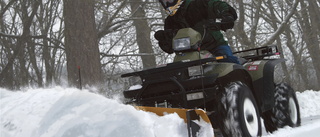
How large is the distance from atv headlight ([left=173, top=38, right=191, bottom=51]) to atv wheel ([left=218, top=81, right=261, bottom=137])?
81cm

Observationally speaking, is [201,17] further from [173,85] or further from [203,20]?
[173,85]

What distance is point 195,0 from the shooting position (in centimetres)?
567

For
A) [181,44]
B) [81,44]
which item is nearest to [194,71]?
[181,44]

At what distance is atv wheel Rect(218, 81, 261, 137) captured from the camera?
4.33 m

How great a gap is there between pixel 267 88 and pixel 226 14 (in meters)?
1.15

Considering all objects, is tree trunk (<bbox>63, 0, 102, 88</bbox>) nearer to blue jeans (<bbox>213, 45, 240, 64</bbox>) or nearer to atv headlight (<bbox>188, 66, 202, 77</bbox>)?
blue jeans (<bbox>213, 45, 240, 64</bbox>)

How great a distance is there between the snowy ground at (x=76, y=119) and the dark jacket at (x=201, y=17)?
72.0 inches

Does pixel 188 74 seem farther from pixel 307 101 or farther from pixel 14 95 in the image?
pixel 307 101

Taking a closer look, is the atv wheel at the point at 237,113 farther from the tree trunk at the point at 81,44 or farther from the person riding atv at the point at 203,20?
the tree trunk at the point at 81,44

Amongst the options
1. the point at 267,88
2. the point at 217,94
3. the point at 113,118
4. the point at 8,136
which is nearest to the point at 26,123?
the point at 8,136

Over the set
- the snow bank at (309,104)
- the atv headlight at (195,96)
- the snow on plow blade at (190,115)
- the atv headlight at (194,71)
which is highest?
the atv headlight at (194,71)

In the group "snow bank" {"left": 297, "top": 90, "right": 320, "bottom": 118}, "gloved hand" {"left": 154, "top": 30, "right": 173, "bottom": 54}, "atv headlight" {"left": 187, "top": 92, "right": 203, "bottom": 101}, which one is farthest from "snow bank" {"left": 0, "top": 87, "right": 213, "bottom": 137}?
"snow bank" {"left": 297, "top": 90, "right": 320, "bottom": 118}

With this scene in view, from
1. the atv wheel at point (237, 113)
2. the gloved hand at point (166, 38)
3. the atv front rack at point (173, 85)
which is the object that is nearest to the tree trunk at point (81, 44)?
the gloved hand at point (166, 38)

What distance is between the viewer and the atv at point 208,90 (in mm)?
4387
